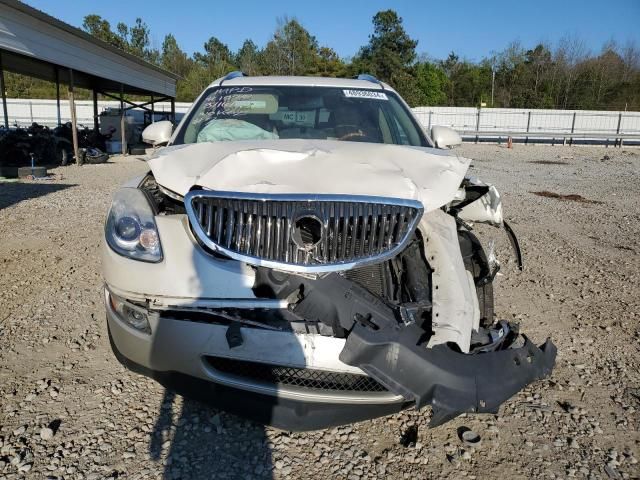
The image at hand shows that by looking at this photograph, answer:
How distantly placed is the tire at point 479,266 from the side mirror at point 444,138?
113 cm

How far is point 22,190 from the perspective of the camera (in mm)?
10188

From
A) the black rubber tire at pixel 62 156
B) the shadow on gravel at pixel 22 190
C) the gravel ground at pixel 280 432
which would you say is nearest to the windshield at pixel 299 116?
the gravel ground at pixel 280 432

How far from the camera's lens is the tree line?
158 ft

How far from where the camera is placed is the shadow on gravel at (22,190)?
8974 mm

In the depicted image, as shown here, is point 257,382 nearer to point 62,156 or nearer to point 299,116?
point 299,116

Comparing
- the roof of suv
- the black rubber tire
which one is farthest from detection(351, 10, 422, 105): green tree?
the roof of suv

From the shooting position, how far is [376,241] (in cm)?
225

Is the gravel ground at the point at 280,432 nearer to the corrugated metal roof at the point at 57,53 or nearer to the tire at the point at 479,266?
the tire at the point at 479,266

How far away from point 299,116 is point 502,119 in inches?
1438

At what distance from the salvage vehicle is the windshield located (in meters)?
1.13

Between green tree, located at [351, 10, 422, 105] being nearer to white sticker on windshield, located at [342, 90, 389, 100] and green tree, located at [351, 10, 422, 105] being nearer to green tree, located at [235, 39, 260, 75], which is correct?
green tree, located at [235, 39, 260, 75]

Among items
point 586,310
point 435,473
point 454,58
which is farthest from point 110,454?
point 454,58

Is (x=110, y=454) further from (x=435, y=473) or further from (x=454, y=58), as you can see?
(x=454, y=58)

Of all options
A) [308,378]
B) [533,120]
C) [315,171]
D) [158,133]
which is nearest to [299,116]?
[158,133]
